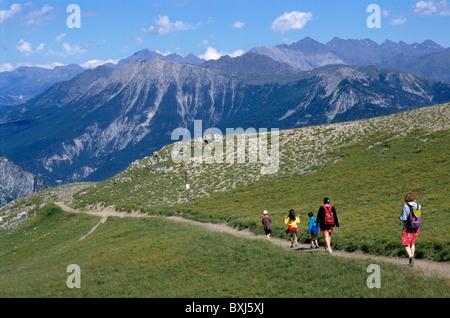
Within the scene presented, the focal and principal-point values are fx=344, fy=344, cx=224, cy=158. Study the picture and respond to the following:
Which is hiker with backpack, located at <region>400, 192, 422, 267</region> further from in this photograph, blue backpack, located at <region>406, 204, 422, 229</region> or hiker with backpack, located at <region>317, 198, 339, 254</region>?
hiker with backpack, located at <region>317, 198, 339, 254</region>

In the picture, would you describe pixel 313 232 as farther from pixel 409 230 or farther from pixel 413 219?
pixel 413 219

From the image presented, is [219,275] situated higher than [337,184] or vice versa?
[337,184]

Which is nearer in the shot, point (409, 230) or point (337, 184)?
point (409, 230)

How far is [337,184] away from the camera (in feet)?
171

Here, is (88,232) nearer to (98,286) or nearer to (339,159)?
(98,286)

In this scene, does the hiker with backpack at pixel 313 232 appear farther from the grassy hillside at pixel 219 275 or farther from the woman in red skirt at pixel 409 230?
the woman in red skirt at pixel 409 230

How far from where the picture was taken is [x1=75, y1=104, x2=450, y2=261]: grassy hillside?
27.3 meters

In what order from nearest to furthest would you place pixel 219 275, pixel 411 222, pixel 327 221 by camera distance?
pixel 411 222 → pixel 219 275 → pixel 327 221

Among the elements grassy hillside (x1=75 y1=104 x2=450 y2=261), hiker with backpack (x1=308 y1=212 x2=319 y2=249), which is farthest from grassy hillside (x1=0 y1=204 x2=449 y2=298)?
grassy hillside (x1=75 y1=104 x2=450 y2=261)

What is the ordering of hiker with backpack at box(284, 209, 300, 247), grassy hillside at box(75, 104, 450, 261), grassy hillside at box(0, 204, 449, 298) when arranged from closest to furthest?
grassy hillside at box(0, 204, 449, 298), hiker with backpack at box(284, 209, 300, 247), grassy hillside at box(75, 104, 450, 261)

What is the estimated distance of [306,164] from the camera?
70125 mm

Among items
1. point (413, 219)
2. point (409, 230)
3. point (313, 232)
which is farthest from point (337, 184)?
point (413, 219)

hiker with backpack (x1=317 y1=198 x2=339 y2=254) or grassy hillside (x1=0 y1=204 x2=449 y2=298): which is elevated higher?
hiker with backpack (x1=317 y1=198 x2=339 y2=254)
